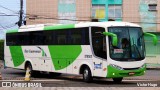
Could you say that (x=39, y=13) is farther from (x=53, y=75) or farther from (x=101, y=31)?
(x=101, y=31)

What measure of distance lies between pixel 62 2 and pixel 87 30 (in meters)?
27.2

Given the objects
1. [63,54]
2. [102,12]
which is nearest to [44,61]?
[63,54]

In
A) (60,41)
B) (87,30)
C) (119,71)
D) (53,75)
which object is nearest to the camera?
(119,71)

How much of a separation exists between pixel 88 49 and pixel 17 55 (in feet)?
28.4

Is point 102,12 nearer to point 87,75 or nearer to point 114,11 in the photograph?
point 114,11

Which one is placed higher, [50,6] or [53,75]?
[50,6]

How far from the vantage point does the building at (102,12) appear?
4872cm

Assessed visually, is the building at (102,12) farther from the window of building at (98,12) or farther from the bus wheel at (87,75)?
the bus wheel at (87,75)

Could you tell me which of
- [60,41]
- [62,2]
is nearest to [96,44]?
[60,41]

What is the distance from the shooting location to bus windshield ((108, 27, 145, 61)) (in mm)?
21312

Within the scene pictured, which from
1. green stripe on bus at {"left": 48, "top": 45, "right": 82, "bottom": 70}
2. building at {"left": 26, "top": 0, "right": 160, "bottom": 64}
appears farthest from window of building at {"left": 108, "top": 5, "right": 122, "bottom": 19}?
green stripe on bus at {"left": 48, "top": 45, "right": 82, "bottom": 70}

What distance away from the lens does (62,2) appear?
1953 inches

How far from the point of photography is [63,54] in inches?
979

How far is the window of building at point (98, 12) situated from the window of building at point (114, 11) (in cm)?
69
